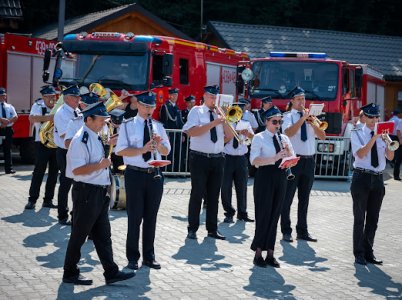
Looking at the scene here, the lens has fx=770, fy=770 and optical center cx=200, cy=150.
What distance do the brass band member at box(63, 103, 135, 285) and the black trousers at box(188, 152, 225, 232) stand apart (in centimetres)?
278

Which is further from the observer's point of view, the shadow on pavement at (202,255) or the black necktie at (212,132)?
the black necktie at (212,132)

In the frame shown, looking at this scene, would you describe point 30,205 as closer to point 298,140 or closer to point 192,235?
point 192,235

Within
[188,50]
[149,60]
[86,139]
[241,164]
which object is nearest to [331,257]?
[241,164]

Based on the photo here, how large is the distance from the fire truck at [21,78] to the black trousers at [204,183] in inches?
390

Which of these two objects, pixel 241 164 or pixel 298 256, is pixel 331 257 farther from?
pixel 241 164

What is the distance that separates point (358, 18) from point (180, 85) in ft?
90.6

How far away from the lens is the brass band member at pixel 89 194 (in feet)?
25.8

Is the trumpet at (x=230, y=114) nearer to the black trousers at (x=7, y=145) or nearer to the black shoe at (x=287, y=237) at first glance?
the black shoe at (x=287, y=237)

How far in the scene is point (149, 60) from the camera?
1708 cm

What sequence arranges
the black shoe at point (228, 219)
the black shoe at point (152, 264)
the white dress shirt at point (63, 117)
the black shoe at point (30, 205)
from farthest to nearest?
the black shoe at point (30, 205), the black shoe at point (228, 219), the white dress shirt at point (63, 117), the black shoe at point (152, 264)

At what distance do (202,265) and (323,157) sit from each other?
9751 mm

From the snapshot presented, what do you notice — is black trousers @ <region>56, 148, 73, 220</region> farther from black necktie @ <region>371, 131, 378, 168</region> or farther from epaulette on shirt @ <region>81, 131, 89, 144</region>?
black necktie @ <region>371, 131, 378, 168</region>

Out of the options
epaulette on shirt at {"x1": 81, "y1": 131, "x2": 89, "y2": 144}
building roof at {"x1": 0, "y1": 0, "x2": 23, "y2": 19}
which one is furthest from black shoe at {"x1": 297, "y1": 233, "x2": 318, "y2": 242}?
building roof at {"x1": 0, "y1": 0, "x2": 23, "y2": 19}

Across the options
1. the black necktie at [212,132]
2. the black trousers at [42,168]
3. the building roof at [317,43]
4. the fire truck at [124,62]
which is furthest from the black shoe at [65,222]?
the building roof at [317,43]
